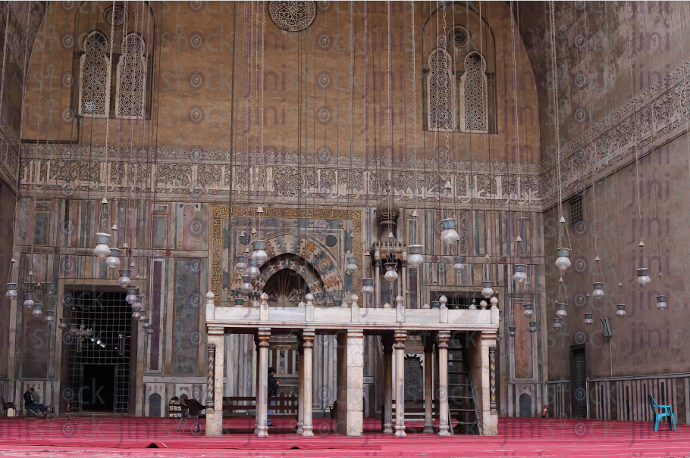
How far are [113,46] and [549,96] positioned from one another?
856 centimetres

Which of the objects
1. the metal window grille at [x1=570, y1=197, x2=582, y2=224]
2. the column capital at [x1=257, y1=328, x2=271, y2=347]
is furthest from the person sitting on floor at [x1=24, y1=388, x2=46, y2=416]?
the metal window grille at [x1=570, y1=197, x2=582, y2=224]

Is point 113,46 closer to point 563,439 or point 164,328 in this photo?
point 164,328

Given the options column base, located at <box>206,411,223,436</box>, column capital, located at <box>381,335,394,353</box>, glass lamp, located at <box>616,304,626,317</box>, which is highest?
glass lamp, located at <box>616,304,626,317</box>

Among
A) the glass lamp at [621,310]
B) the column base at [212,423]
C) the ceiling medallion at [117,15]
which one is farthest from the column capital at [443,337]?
the ceiling medallion at [117,15]

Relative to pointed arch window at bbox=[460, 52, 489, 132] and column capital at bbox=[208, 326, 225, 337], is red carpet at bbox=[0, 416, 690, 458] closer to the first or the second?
column capital at bbox=[208, 326, 225, 337]

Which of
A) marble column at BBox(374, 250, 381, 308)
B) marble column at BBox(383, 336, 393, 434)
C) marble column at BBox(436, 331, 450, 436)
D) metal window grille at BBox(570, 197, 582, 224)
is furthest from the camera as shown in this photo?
metal window grille at BBox(570, 197, 582, 224)

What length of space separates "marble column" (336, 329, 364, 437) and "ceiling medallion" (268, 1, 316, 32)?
353 inches

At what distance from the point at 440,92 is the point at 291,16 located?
10.9ft

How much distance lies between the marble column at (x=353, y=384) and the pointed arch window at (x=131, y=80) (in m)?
8.48

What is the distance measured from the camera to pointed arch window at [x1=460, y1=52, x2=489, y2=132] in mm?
17041

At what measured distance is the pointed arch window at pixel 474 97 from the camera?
17041mm

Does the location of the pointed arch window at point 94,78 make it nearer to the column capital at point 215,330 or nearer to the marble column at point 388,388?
the column capital at point 215,330

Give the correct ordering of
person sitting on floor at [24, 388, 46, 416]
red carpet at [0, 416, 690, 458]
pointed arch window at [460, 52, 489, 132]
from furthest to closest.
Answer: pointed arch window at [460, 52, 489, 132] < person sitting on floor at [24, 388, 46, 416] < red carpet at [0, 416, 690, 458]

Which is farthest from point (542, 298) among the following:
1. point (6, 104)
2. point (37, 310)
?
point (6, 104)
